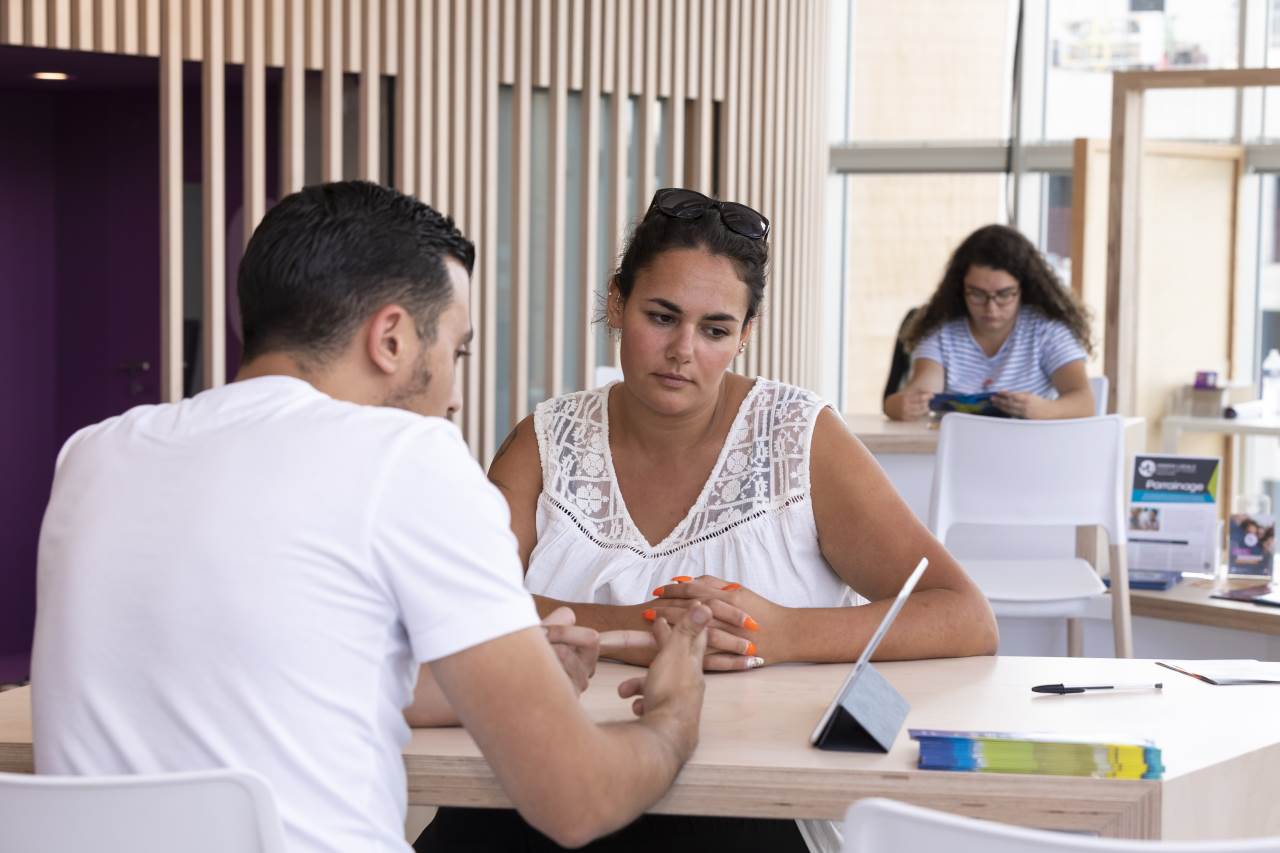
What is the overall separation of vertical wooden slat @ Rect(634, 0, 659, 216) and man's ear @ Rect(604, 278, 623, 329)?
3920 mm

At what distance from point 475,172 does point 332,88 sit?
0.69 metres

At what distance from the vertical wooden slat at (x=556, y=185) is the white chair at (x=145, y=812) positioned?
477cm

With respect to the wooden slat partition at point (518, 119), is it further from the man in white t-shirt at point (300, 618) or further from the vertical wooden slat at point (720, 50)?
the man in white t-shirt at point (300, 618)

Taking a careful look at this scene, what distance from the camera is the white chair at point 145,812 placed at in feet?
3.99

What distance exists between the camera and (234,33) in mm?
5039

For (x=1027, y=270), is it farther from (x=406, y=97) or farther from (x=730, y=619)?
(x=730, y=619)

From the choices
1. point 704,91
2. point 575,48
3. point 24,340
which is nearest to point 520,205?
point 575,48

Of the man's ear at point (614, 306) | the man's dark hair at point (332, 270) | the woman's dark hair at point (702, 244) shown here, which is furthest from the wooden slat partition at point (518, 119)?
the man's dark hair at point (332, 270)

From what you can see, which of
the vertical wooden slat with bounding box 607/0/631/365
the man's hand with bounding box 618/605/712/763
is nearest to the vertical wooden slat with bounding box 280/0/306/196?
the vertical wooden slat with bounding box 607/0/631/365

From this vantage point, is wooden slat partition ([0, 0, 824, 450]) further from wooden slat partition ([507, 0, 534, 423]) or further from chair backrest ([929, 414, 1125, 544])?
chair backrest ([929, 414, 1125, 544])

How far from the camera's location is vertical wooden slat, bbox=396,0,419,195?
5.50 metres

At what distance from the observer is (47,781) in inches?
48.8

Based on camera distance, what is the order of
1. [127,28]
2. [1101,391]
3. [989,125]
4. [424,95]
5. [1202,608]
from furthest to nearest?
[989,125], [424,95], [1101,391], [127,28], [1202,608]

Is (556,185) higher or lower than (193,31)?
lower
